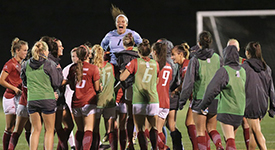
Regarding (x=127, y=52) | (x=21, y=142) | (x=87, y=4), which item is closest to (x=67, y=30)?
(x=87, y=4)

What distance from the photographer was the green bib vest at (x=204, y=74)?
20.8ft

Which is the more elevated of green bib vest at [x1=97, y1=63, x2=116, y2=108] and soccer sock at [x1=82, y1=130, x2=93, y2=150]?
green bib vest at [x1=97, y1=63, x2=116, y2=108]

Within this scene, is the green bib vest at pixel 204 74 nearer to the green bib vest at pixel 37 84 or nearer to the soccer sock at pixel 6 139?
the green bib vest at pixel 37 84

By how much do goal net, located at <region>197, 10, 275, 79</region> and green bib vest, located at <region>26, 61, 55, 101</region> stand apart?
9574mm

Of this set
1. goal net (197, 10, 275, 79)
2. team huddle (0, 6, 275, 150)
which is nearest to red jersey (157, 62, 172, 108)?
team huddle (0, 6, 275, 150)

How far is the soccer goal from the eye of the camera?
15.3 metres

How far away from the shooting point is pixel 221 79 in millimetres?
5570

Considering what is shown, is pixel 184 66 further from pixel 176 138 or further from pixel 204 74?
pixel 176 138

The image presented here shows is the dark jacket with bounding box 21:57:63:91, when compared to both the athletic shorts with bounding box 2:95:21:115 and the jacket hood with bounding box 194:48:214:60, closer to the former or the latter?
the athletic shorts with bounding box 2:95:21:115

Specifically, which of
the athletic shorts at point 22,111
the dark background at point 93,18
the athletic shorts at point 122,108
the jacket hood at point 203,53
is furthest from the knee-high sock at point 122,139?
the dark background at point 93,18

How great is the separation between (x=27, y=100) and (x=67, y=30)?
19740mm

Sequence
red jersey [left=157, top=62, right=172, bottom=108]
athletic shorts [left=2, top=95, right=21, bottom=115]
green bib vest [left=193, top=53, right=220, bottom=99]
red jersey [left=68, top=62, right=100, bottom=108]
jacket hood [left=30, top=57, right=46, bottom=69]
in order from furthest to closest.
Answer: athletic shorts [left=2, top=95, right=21, bottom=115] → red jersey [left=157, top=62, right=172, bottom=108] → green bib vest [left=193, top=53, right=220, bottom=99] → red jersey [left=68, top=62, right=100, bottom=108] → jacket hood [left=30, top=57, right=46, bottom=69]

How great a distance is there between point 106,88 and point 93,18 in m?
19.9

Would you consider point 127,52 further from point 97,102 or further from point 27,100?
point 27,100
